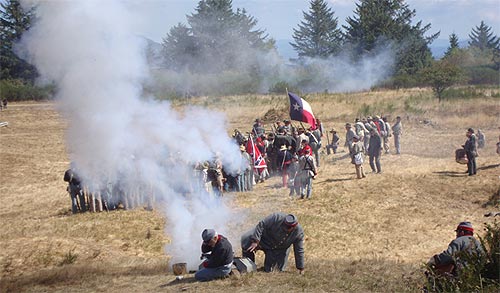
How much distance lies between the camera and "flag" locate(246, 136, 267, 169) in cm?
1934

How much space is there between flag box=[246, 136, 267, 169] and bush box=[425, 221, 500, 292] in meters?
11.4

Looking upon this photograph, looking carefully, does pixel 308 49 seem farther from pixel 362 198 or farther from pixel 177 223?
pixel 177 223

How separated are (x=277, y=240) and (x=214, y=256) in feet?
4.07

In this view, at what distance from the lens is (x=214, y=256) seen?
9766 millimetres

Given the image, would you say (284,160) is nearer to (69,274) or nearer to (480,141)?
(69,274)

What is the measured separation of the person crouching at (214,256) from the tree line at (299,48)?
8.00 metres

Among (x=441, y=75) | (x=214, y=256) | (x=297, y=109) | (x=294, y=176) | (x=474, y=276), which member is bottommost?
(x=474, y=276)

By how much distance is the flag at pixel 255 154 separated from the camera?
1934 centimetres

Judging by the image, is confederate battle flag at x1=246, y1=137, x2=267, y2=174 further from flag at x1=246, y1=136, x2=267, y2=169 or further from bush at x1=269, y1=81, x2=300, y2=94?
bush at x1=269, y1=81, x2=300, y2=94

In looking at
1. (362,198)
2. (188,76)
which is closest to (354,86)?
(188,76)

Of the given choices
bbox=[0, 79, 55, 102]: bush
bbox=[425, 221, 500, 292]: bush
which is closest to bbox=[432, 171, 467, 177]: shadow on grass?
bbox=[425, 221, 500, 292]: bush

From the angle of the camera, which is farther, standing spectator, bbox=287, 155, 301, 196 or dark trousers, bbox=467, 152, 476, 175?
dark trousers, bbox=467, 152, 476, 175

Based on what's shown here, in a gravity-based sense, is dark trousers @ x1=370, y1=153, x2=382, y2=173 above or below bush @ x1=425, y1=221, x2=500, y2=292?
above

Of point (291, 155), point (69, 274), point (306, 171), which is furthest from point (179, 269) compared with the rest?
point (291, 155)
